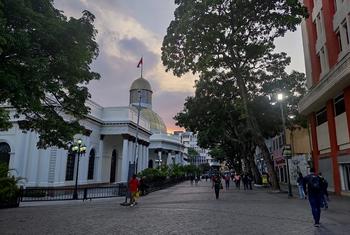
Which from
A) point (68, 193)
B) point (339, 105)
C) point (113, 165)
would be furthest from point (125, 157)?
point (339, 105)

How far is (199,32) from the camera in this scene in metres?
23.3

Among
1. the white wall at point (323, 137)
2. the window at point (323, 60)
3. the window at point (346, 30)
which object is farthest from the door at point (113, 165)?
the window at point (346, 30)

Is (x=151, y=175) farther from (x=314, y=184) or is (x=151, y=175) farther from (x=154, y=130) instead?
(x=154, y=130)

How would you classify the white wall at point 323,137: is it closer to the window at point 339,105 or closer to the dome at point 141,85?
the window at point 339,105

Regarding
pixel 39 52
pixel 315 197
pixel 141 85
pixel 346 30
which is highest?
pixel 141 85

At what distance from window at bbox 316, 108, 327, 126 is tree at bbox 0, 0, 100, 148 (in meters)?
19.1

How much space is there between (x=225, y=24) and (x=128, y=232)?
1855 centimetres

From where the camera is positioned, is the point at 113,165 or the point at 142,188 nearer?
the point at 142,188

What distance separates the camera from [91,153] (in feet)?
139

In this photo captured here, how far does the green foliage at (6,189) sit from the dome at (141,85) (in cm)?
5772

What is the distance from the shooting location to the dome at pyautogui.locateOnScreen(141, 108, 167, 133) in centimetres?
7206

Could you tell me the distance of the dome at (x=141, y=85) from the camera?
75062 mm

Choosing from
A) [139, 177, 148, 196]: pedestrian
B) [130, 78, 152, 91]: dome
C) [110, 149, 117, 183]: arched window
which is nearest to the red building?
[139, 177, 148, 196]: pedestrian

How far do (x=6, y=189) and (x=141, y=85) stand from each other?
195 feet
